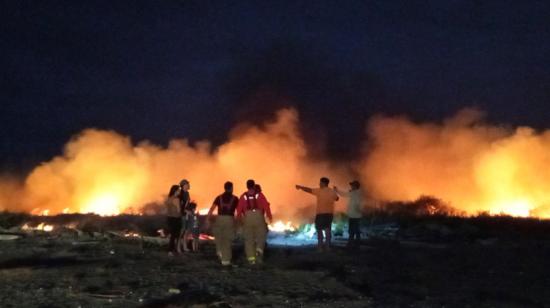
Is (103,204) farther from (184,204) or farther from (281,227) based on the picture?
(184,204)

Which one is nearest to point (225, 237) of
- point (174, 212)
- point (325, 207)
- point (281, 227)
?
point (174, 212)

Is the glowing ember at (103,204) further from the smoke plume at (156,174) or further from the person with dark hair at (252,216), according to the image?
the person with dark hair at (252,216)

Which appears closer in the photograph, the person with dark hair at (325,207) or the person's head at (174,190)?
the person's head at (174,190)

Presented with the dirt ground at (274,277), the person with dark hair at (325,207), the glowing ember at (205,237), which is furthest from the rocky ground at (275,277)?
the glowing ember at (205,237)

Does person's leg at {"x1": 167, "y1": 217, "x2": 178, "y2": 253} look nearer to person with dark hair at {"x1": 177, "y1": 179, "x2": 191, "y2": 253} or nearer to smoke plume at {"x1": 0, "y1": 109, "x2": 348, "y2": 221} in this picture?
person with dark hair at {"x1": 177, "y1": 179, "x2": 191, "y2": 253}

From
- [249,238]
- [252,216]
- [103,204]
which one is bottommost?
[249,238]

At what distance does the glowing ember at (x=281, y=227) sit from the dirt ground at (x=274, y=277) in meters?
8.17

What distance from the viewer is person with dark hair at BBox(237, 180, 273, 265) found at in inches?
546

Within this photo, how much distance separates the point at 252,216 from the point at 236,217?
105 centimetres

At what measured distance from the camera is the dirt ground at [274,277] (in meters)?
9.87

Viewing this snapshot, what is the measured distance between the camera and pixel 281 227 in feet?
89.0

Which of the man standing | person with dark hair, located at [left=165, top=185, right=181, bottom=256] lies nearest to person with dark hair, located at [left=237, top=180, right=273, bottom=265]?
person with dark hair, located at [left=165, top=185, right=181, bottom=256]

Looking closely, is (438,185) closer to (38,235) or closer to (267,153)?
(267,153)

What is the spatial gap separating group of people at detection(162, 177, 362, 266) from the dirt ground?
48 cm
